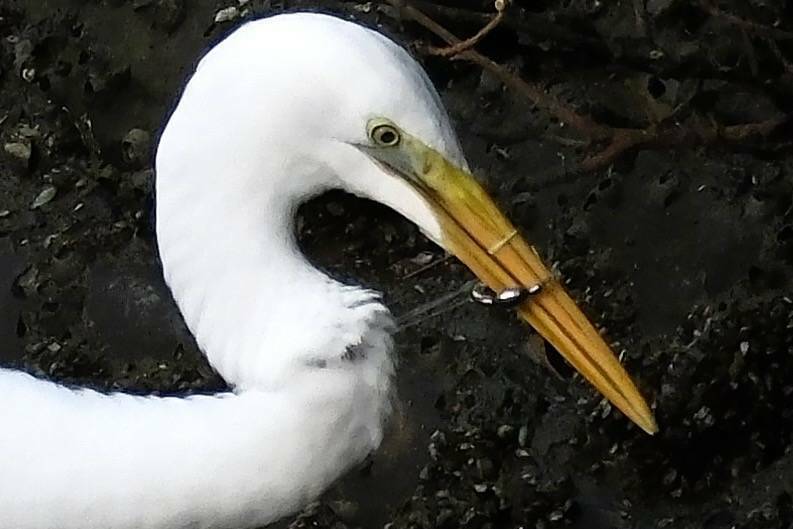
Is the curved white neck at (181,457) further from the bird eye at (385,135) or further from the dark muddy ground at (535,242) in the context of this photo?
the dark muddy ground at (535,242)

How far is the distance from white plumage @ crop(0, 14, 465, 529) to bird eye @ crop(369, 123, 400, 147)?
11 mm

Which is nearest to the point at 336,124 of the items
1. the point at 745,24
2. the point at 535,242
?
the point at 745,24

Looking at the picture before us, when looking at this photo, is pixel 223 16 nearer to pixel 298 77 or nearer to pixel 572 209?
pixel 572 209

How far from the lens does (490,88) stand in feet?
8.30

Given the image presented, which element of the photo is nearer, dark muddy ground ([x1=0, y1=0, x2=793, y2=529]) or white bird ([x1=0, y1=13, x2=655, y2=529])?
white bird ([x1=0, y1=13, x2=655, y2=529])

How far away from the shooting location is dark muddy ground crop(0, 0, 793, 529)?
208 centimetres

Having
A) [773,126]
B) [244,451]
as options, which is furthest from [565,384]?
[244,451]

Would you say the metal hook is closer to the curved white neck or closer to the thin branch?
the curved white neck

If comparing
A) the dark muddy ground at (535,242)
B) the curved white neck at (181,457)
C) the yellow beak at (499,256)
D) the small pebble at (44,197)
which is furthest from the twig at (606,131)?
the small pebble at (44,197)

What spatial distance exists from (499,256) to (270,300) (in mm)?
212

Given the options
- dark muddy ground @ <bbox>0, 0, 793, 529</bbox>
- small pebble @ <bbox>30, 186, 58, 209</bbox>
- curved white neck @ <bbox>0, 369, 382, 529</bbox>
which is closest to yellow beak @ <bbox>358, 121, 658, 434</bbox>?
curved white neck @ <bbox>0, 369, 382, 529</bbox>

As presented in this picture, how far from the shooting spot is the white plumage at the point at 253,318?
1.16m

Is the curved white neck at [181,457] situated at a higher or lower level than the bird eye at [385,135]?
lower

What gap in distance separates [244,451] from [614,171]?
4.07 ft
